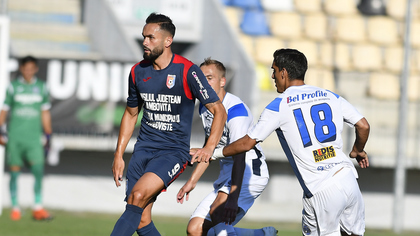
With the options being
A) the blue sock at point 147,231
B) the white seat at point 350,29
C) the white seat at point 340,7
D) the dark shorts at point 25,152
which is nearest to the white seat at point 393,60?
the white seat at point 350,29

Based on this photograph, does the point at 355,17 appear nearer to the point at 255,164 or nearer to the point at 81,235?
the point at 81,235

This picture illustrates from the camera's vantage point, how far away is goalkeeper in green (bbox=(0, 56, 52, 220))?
32.4 ft

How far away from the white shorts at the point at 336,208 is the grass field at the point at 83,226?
4236 mm

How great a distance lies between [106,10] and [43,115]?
387 cm

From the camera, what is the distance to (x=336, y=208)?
16.4 feet

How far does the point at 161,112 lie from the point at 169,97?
144mm

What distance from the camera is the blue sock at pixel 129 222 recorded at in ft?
16.5

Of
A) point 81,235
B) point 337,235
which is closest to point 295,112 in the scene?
point 337,235

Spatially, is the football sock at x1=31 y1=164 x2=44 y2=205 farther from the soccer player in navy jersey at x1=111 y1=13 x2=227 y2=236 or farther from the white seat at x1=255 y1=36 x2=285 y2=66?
the white seat at x1=255 y1=36 x2=285 y2=66

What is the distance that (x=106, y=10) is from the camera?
13.2m

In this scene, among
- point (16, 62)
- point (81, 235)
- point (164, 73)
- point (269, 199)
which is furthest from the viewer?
point (269, 199)

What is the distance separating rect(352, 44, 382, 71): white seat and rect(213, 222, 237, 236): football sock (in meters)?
10.2

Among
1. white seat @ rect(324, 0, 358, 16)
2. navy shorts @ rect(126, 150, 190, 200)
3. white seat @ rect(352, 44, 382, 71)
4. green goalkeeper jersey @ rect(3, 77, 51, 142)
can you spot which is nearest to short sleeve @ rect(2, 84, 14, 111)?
green goalkeeper jersey @ rect(3, 77, 51, 142)

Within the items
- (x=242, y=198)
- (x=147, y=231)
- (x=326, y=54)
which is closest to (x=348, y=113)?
(x=242, y=198)
